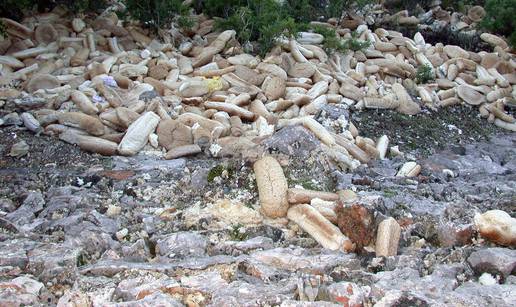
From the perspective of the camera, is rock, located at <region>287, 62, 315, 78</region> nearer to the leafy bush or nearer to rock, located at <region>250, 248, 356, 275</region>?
the leafy bush

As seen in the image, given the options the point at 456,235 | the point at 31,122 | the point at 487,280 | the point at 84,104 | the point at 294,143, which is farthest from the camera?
the point at 84,104

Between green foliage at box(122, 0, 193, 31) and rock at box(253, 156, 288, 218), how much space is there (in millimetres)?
4078

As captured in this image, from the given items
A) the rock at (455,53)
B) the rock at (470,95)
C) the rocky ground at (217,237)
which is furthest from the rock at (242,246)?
the rock at (455,53)

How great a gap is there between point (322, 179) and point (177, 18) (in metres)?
4.45

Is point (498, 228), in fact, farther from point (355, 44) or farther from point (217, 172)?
point (355, 44)

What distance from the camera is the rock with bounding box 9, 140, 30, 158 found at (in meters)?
5.87

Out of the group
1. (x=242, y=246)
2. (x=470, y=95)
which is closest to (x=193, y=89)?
(x=242, y=246)

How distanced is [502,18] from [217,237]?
7557 millimetres

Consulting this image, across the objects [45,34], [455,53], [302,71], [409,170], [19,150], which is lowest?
[455,53]

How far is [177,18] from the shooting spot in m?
8.86

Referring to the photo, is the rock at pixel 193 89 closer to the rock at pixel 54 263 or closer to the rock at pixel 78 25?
the rock at pixel 78 25

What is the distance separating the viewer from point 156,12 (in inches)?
334

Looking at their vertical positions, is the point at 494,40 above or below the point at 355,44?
below

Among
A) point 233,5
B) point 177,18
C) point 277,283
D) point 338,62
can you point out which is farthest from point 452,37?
point 277,283
